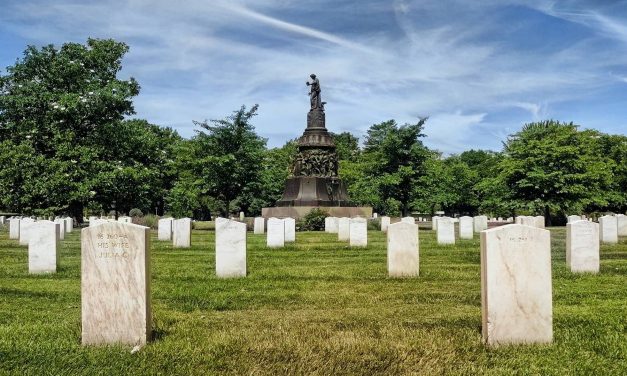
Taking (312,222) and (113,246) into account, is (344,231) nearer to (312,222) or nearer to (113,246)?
(312,222)

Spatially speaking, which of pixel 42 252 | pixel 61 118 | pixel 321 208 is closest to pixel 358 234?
pixel 42 252

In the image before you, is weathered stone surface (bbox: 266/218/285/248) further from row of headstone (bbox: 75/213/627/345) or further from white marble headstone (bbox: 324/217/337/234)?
row of headstone (bbox: 75/213/627/345)

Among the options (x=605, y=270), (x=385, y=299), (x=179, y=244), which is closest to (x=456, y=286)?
(x=385, y=299)

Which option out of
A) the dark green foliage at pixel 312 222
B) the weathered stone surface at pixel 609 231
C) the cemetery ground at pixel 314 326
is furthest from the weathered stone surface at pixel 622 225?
the cemetery ground at pixel 314 326

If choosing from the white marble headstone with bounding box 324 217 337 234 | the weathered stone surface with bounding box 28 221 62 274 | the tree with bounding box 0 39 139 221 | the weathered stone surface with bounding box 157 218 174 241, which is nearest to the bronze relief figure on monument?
the white marble headstone with bounding box 324 217 337 234

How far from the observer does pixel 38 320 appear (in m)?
7.35

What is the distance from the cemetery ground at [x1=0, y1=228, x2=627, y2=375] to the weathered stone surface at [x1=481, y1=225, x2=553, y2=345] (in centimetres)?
18

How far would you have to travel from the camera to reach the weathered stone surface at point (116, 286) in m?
6.30

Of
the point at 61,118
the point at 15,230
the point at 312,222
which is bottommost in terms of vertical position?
the point at 15,230

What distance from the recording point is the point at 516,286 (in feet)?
20.8

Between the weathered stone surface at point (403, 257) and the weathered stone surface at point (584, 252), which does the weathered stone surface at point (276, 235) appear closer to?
the weathered stone surface at point (403, 257)

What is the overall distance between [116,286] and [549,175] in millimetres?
42011

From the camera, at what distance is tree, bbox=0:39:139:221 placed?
111 ft

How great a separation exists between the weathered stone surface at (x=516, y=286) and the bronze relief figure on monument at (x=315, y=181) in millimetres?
28766
